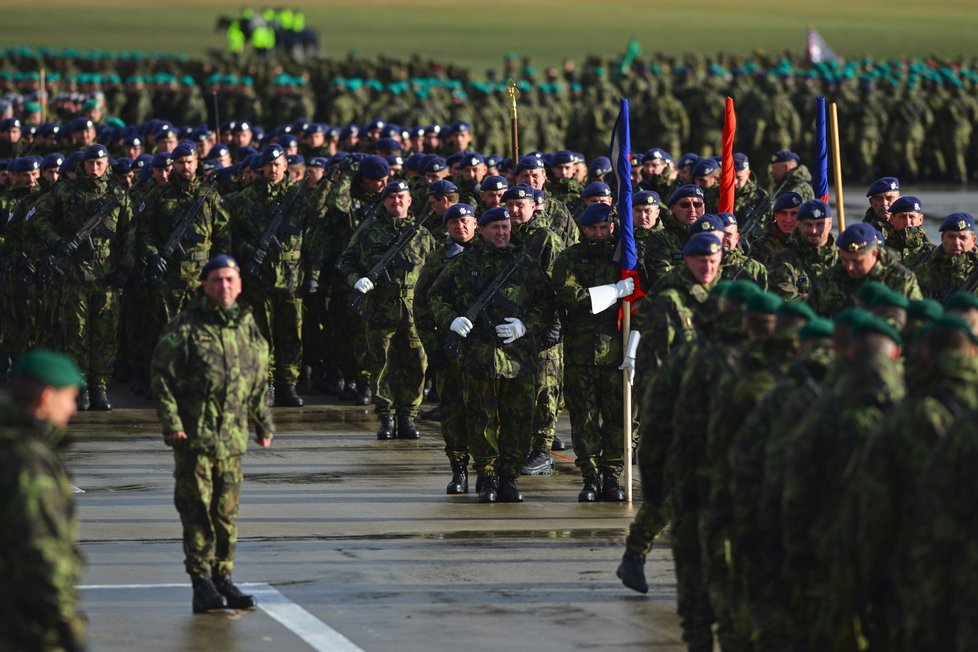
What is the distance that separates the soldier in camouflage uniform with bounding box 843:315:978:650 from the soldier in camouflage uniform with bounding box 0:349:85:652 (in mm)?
3036

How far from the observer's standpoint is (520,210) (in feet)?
49.7

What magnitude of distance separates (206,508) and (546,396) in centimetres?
455

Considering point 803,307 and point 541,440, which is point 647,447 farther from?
point 541,440

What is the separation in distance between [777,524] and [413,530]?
486cm

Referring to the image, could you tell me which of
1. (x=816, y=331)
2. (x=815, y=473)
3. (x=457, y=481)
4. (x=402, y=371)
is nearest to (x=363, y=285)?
(x=402, y=371)

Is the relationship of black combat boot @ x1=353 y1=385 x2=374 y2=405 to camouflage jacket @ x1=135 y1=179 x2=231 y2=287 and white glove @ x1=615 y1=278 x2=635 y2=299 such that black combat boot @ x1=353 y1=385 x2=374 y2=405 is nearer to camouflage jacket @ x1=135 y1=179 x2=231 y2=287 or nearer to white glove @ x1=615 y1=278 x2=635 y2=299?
camouflage jacket @ x1=135 y1=179 x2=231 y2=287

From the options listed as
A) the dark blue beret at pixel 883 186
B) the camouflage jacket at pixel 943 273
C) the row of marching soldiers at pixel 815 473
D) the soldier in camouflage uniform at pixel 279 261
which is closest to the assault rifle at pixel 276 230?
the soldier in camouflage uniform at pixel 279 261

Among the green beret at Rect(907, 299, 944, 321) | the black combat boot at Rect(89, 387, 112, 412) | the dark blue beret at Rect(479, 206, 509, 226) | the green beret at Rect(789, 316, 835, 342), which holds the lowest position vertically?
the black combat boot at Rect(89, 387, 112, 412)

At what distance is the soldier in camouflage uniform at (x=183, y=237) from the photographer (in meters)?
18.8

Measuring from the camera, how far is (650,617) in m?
11.1

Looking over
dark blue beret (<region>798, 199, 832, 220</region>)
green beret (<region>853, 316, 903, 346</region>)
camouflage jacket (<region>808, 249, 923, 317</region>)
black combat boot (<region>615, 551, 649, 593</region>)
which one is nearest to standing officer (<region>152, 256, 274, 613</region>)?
black combat boot (<region>615, 551, 649, 593</region>)

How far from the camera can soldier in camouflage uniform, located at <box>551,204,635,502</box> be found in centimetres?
1437

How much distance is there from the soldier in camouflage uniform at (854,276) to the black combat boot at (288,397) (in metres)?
7.44

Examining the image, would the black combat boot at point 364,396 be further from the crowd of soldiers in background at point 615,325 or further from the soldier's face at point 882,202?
the soldier's face at point 882,202
